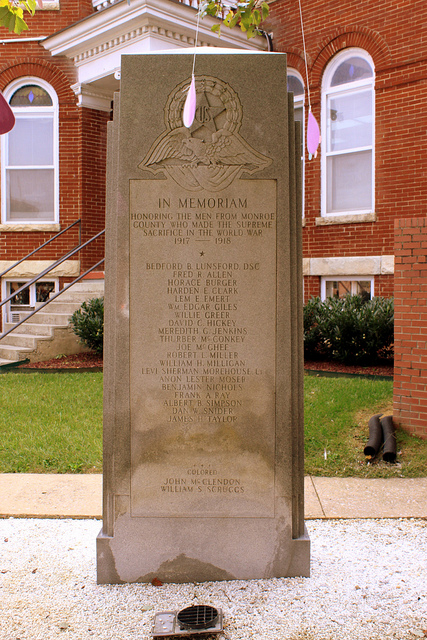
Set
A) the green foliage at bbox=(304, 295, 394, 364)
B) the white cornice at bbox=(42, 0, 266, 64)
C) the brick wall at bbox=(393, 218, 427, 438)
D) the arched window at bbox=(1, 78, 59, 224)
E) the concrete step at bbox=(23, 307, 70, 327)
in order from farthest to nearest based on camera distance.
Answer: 1. the arched window at bbox=(1, 78, 59, 224)
2. the concrete step at bbox=(23, 307, 70, 327)
3. the white cornice at bbox=(42, 0, 266, 64)
4. the green foliage at bbox=(304, 295, 394, 364)
5. the brick wall at bbox=(393, 218, 427, 438)

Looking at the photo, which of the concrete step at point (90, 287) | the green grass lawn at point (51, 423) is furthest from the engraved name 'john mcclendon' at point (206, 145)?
the concrete step at point (90, 287)

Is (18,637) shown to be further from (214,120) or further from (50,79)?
(50,79)

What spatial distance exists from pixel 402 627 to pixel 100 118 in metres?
12.3

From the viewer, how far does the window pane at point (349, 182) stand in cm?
1170

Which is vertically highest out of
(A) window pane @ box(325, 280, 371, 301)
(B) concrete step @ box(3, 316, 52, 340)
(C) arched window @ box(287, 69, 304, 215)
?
(C) arched window @ box(287, 69, 304, 215)

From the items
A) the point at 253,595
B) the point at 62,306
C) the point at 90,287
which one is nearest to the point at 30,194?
the point at 90,287

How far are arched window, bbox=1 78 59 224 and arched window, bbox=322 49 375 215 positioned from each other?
5892 mm

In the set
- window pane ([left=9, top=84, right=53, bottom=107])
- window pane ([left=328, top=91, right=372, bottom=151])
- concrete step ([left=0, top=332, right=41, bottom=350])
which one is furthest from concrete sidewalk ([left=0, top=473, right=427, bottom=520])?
window pane ([left=9, top=84, right=53, bottom=107])

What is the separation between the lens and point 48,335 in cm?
1092

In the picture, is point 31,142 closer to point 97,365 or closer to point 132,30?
point 132,30

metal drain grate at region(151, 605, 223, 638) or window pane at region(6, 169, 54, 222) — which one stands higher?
window pane at region(6, 169, 54, 222)

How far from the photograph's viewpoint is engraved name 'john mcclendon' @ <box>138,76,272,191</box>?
311 centimetres

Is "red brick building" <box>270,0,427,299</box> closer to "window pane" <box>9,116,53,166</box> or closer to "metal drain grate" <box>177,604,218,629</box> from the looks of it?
"window pane" <box>9,116,53,166</box>

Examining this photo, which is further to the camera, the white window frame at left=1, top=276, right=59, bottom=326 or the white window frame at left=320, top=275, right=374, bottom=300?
the white window frame at left=1, top=276, right=59, bottom=326
